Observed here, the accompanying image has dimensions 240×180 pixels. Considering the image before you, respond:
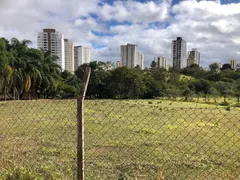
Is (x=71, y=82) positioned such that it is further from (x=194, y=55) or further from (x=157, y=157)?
(x=194, y=55)

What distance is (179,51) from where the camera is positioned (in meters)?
98.1

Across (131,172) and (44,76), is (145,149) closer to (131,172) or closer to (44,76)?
(131,172)

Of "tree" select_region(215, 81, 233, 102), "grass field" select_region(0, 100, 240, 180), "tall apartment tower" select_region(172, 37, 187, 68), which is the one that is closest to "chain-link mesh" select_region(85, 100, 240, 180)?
"grass field" select_region(0, 100, 240, 180)

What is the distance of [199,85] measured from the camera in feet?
134

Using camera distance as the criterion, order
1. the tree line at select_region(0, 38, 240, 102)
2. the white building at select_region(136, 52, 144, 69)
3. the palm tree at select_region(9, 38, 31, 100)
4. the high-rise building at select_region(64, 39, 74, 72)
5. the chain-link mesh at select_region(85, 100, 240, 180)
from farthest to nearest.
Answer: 1. the white building at select_region(136, 52, 144, 69)
2. the high-rise building at select_region(64, 39, 74, 72)
3. the tree line at select_region(0, 38, 240, 102)
4. the palm tree at select_region(9, 38, 31, 100)
5. the chain-link mesh at select_region(85, 100, 240, 180)

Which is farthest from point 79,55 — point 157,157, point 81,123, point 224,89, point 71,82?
point 81,123

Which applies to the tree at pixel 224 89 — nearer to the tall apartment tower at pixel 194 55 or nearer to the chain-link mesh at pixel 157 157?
the chain-link mesh at pixel 157 157

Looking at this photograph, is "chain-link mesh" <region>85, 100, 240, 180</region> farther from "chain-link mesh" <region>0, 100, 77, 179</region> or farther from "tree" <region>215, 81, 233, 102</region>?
"tree" <region>215, 81, 233, 102</region>

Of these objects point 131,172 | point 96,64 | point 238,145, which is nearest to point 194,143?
point 238,145

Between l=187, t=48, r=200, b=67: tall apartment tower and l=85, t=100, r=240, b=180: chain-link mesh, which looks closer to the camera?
l=85, t=100, r=240, b=180: chain-link mesh

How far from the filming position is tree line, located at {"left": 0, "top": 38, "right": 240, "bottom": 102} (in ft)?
76.7

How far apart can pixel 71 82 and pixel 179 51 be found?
2752 inches

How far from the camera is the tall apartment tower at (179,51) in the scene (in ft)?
319

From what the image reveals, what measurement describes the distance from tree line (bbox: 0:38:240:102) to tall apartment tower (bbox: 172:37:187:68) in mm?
45517
